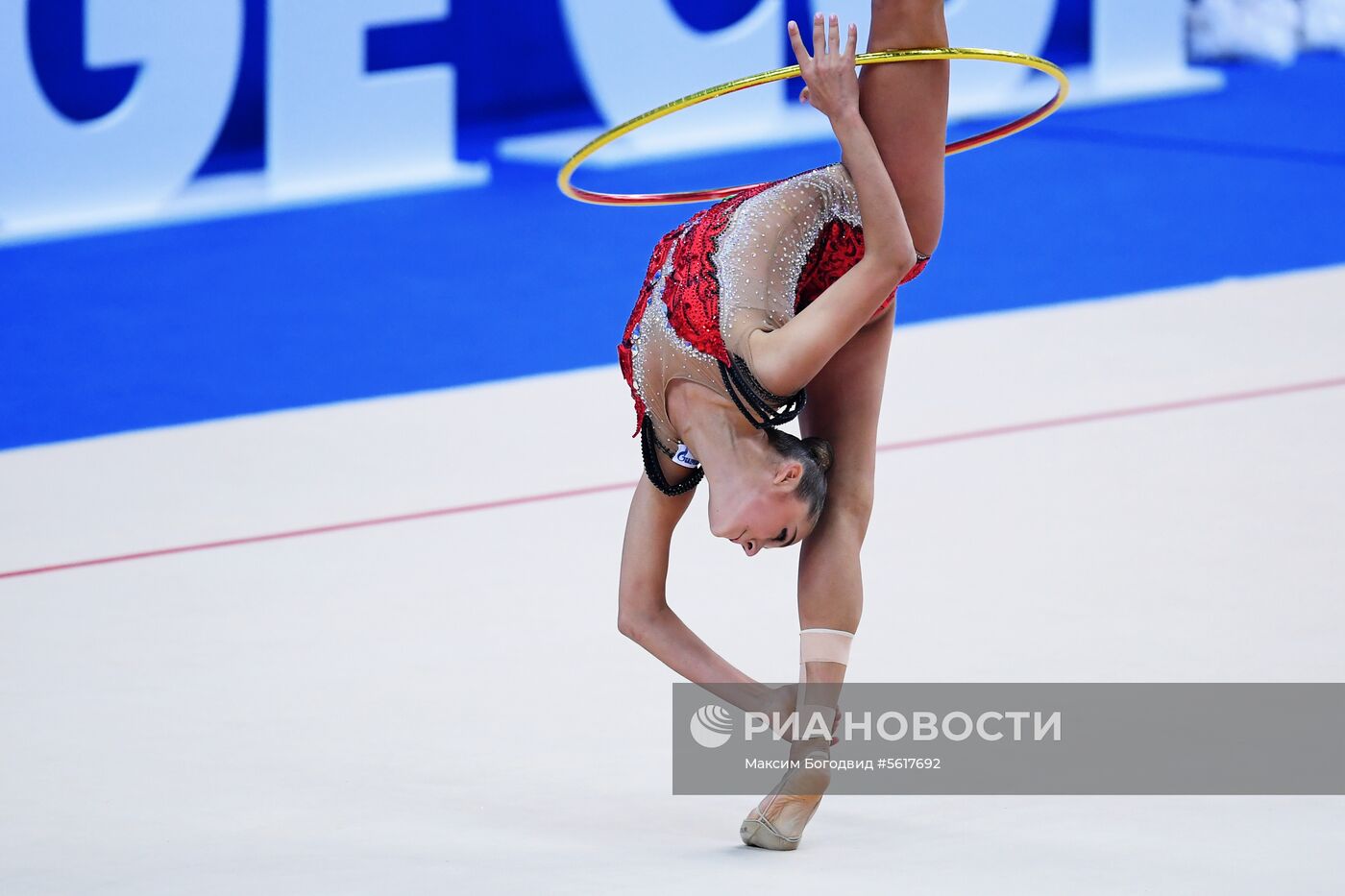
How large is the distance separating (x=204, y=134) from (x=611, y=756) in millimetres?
5313

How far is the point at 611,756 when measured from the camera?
10.7ft

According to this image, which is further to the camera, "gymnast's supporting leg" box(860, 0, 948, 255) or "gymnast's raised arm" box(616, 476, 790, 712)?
"gymnast's raised arm" box(616, 476, 790, 712)

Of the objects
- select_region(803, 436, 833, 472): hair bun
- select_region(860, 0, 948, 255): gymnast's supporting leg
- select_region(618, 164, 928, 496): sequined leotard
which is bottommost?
select_region(803, 436, 833, 472): hair bun

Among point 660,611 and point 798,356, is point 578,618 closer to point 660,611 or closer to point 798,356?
point 660,611

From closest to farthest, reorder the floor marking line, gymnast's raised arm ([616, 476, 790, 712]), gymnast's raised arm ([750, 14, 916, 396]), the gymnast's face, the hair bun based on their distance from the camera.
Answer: gymnast's raised arm ([750, 14, 916, 396]) → the gymnast's face → the hair bun → gymnast's raised arm ([616, 476, 790, 712]) → the floor marking line

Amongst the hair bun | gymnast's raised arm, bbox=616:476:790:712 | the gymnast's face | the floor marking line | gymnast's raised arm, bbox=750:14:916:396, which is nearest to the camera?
gymnast's raised arm, bbox=750:14:916:396

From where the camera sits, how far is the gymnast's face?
104 inches

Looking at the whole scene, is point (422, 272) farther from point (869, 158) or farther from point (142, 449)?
point (869, 158)

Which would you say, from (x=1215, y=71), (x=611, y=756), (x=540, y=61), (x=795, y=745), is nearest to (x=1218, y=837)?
(x=795, y=745)

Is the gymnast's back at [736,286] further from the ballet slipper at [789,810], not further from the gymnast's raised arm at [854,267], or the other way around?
the ballet slipper at [789,810]

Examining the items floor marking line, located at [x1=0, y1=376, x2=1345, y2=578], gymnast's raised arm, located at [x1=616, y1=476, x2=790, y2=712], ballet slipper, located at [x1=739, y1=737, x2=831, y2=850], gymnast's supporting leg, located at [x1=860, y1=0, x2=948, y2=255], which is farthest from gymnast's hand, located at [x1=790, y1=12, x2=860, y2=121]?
floor marking line, located at [x1=0, y1=376, x2=1345, y2=578]

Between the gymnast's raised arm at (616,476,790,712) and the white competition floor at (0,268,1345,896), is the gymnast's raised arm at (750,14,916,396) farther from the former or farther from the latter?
the white competition floor at (0,268,1345,896)

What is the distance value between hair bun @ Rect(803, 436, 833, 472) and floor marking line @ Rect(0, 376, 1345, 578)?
1.99 m

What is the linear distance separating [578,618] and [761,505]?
1.38 meters
